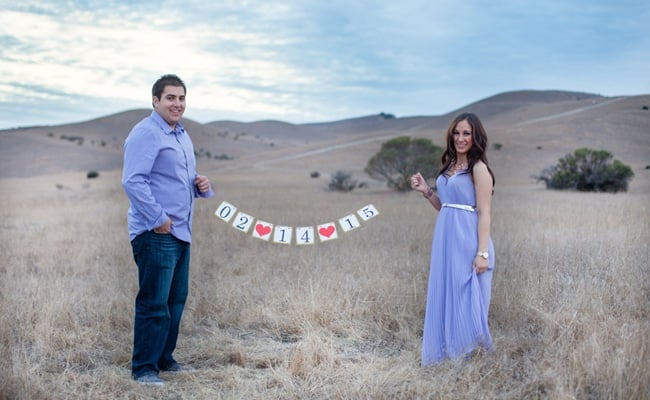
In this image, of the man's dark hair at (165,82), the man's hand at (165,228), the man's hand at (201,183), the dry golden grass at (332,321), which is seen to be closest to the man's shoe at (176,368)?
the dry golden grass at (332,321)

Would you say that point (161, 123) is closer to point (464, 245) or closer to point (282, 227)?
point (282, 227)

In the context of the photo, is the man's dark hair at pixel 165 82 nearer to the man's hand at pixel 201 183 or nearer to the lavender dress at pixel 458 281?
the man's hand at pixel 201 183

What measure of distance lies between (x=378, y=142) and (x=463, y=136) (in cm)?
5721

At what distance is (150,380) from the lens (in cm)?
485

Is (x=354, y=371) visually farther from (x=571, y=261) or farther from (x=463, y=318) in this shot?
(x=571, y=261)

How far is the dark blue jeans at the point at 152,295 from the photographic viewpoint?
480 centimetres

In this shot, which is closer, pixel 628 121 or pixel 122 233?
pixel 122 233

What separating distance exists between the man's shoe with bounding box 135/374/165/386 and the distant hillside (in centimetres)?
1527

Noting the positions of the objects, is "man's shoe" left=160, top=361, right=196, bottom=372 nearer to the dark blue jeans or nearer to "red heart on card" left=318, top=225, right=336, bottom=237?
the dark blue jeans

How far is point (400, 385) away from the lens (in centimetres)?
455

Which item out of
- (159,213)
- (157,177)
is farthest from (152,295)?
(157,177)

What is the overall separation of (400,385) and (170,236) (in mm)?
2043

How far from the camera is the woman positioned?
15.8 feet

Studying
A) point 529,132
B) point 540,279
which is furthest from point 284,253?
point 529,132
